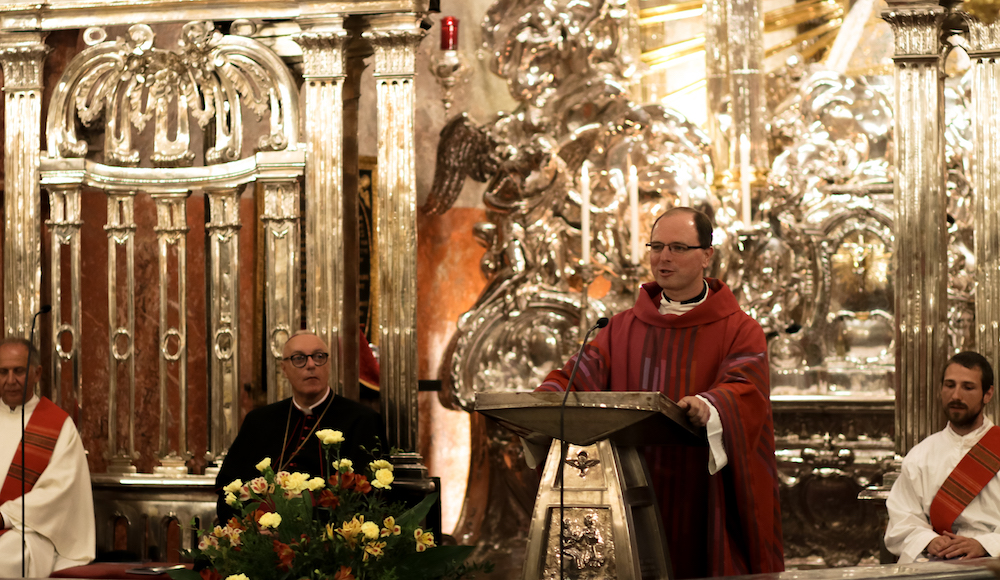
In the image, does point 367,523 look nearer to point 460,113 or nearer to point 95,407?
point 95,407

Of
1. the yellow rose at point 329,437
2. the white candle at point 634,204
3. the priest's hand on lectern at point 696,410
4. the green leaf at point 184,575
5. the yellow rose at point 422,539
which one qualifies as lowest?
the green leaf at point 184,575

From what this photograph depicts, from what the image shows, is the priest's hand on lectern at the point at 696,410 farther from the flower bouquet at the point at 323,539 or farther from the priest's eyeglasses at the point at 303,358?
the priest's eyeglasses at the point at 303,358

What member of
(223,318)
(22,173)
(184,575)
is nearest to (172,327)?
(223,318)

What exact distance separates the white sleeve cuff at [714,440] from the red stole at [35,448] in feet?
9.36

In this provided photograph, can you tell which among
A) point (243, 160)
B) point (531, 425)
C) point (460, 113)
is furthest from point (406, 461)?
point (460, 113)

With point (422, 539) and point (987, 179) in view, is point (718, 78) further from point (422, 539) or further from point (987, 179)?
point (422, 539)

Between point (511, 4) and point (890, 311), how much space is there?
261cm

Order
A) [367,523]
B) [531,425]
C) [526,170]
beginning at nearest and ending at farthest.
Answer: [367,523], [531,425], [526,170]

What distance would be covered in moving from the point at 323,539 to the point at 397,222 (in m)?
2.44

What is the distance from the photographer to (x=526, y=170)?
7004 millimetres

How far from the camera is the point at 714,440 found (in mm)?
3590

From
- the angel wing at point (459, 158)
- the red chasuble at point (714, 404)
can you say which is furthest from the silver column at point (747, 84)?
the red chasuble at point (714, 404)

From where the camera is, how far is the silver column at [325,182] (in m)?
5.38

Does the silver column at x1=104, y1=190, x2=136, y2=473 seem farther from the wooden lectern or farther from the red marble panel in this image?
the wooden lectern
